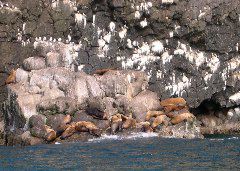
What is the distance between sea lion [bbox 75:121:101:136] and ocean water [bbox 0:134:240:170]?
2.22m

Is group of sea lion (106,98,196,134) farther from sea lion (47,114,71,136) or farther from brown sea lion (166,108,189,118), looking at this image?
sea lion (47,114,71,136)

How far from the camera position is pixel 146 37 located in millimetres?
84688

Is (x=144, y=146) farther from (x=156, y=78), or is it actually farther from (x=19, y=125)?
(x=156, y=78)

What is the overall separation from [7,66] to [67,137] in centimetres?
2161

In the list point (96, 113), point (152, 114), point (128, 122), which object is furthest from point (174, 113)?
point (96, 113)

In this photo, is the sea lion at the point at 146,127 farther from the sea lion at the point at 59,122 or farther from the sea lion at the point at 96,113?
the sea lion at the point at 59,122

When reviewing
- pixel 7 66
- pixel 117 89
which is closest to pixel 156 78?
pixel 117 89

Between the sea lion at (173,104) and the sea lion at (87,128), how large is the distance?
13.7 m

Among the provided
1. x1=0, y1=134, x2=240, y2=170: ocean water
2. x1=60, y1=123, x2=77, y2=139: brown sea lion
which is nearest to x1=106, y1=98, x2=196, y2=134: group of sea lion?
x1=60, y1=123, x2=77, y2=139: brown sea lion

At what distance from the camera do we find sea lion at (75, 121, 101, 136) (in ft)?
215

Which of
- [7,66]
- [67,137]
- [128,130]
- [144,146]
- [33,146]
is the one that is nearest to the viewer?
→ [144,146]

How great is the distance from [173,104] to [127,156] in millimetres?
30746

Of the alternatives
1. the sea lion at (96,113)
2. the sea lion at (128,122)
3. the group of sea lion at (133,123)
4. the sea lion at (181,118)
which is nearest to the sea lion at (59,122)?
the group of sea lion at (133,123)

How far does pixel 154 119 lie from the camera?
239 ft
